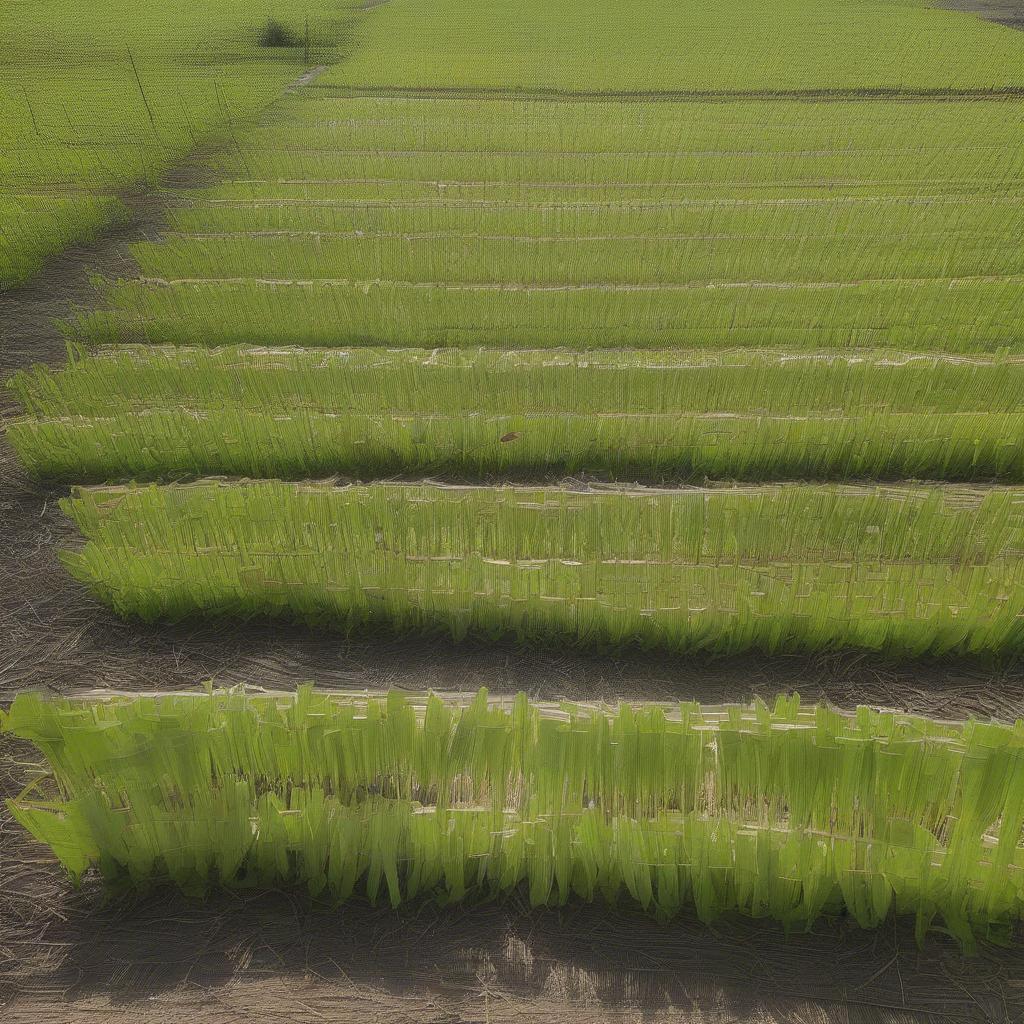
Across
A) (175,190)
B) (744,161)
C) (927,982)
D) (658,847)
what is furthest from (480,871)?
(744,161)

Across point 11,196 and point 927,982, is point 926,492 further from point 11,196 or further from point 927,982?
point 11,196

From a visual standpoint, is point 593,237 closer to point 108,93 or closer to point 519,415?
point 519,415

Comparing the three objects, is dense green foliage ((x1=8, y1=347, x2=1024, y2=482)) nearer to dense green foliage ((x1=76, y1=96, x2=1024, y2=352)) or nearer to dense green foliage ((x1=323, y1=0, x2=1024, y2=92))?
dense green foliage ((x1=76, y1=96, x2=1024, y2=352))

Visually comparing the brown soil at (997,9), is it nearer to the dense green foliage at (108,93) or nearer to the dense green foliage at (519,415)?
the dense green foliage at (108,93)

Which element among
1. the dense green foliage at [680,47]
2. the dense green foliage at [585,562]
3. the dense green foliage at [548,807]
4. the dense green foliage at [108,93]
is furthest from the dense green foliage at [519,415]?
the dense green foliage at [680,47]

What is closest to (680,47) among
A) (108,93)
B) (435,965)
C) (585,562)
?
(108,93)

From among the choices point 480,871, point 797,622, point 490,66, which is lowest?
point 480,871
